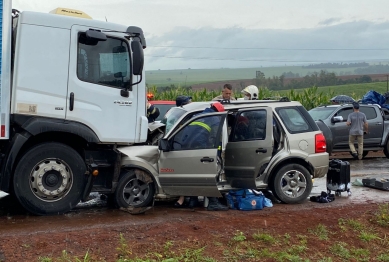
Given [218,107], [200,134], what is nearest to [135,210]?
[200,134]

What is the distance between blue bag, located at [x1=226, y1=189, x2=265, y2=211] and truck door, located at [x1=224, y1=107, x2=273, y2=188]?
143mm

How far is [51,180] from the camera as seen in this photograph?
8523 millimetres

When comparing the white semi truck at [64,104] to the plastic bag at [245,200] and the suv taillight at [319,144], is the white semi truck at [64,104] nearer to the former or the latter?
the plastic bag at [245,200]

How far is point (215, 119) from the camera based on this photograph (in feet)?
30.3

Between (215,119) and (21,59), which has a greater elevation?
(21,59)

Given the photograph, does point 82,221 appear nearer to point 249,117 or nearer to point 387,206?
point 249,117

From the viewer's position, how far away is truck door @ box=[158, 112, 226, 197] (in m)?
9.07

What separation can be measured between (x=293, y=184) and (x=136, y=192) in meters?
2.67

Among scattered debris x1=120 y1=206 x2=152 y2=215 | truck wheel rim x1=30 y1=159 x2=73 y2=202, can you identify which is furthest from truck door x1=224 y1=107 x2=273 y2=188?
truck wheel rim x1=30 y1=159 x2=73 y2=202

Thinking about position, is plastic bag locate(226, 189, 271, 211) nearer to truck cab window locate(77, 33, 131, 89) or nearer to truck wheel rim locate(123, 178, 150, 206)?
truck wheel rim locate(123, 178, 150, 206)

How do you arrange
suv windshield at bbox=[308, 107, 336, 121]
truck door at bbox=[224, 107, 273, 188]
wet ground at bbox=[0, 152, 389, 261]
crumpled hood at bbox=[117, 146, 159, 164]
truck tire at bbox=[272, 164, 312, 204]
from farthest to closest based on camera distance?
suv windshield at bbox=[308, 107, 336, 121]
truck tire at bbox=[272, 164, 312, 204]
truck door at bbox=[224, 107, 273, 188]
crumpled hood at bbox=[117, 146, 159, 164]
wet ground at bbox=[0, 152, 389, 261]

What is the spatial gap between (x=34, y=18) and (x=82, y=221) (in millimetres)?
2882

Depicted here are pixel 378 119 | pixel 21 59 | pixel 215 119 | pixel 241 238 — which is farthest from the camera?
pixel 378 119

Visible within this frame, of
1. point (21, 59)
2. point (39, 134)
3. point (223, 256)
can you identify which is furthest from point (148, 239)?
point (21, 59)
